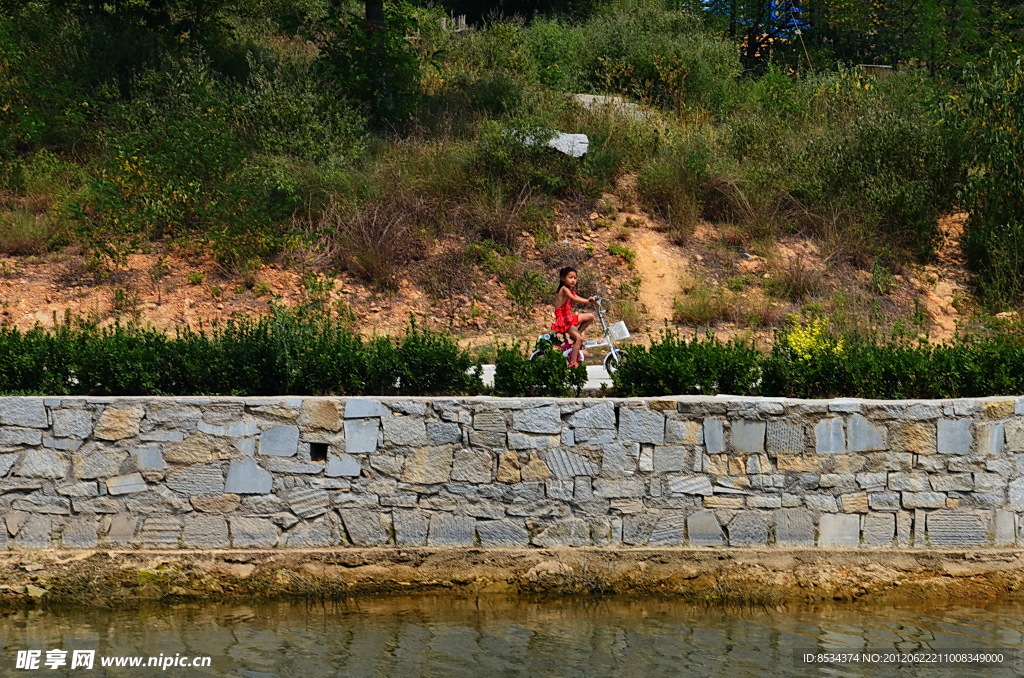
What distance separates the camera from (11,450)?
8.21 metres

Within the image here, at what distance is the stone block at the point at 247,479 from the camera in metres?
8.30

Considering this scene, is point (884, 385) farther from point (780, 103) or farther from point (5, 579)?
point (780, 103)

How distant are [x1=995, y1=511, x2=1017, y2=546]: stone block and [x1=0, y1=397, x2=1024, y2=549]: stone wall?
97 millimetres

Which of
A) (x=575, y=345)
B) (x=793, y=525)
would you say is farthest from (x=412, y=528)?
(x=575, y=345)

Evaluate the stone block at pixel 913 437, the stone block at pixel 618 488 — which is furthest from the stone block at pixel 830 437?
the stone block at pixel 618 488

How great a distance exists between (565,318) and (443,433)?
359 centimetres

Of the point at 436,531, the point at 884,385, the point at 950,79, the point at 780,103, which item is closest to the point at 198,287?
the point at 436,531

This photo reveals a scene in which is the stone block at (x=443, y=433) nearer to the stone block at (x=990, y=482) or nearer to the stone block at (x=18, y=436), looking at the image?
the stone block at (x=18, y=436)

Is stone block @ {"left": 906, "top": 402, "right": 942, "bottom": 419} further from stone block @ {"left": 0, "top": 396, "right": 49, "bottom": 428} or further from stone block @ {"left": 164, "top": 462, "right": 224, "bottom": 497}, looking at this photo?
stone block @ {"left": 0, "top": 396, "right": 49, "bottom": 428}

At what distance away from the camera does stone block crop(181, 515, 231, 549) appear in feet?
27.2

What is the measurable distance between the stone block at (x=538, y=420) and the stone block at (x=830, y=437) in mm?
2038

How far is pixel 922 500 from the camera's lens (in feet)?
27.7

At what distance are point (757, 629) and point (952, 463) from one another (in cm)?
210

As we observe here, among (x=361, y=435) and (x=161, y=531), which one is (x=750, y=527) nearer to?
(x=361, y=435)
